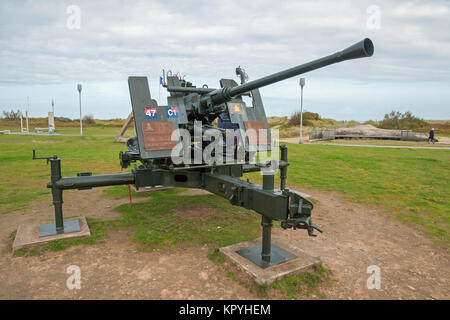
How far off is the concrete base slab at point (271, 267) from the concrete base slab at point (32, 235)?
2266 millimetres

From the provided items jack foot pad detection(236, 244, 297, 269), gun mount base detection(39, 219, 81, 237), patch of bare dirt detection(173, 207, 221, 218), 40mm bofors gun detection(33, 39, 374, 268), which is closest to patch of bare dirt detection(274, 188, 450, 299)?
jack foot pad detection(236, 244, 297, 269)

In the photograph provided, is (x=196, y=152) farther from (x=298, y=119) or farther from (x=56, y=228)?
(x=298, y=119)

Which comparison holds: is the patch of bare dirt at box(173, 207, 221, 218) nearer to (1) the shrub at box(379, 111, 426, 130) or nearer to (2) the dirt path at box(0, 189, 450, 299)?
(2) the dirt path at box(0, 189, 450, 299)

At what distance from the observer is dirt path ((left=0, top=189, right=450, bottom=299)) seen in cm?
338

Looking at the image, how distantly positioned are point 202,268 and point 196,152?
1.74m

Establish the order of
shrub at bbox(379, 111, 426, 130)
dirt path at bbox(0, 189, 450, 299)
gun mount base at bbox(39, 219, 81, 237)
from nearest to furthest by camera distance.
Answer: dirt path at bbox(0, 189, 450, 299)
gun mount base at bbox(39, 219, 81, 237)
shrub at bbox(379, 111, 426, 130)

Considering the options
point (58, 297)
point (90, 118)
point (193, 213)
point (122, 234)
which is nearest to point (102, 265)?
point (58, 297)

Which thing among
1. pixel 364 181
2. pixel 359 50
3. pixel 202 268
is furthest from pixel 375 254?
pixel 364 181

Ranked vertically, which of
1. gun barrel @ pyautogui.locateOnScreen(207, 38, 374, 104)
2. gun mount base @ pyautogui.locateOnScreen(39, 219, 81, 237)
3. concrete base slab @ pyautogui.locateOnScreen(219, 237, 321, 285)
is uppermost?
gun barrel @ pyautogui.locateOnScreen(207, 38, 374, 104)

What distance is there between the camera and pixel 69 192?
8.04m

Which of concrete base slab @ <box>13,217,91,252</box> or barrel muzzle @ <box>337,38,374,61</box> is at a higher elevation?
barrel muzzle @ <box>337,38,374,61</box>

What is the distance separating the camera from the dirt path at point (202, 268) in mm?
3377
